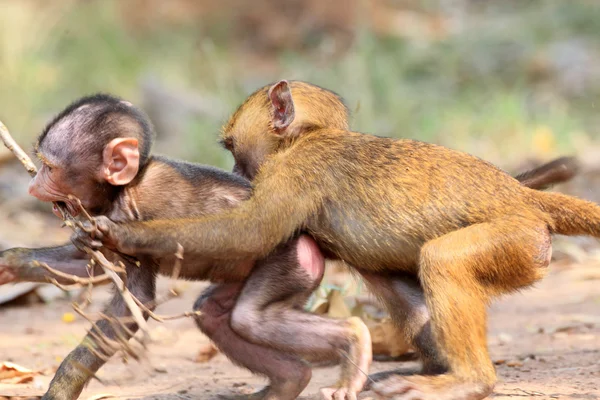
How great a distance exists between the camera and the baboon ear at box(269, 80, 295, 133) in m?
4.68

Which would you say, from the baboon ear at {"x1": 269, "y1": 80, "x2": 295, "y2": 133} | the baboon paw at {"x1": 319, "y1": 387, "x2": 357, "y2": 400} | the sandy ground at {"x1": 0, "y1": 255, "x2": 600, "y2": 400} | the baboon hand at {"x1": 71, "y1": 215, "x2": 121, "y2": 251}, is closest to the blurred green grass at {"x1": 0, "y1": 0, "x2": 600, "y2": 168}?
the sandy ground at {"x1": 0, "y1": 255, "x2": 600, "y2": 400}

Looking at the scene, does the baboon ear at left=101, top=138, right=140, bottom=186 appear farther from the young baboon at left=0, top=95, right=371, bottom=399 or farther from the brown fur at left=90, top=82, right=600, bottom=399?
the brown fur at left=90, top=82, right=600, bottom=399

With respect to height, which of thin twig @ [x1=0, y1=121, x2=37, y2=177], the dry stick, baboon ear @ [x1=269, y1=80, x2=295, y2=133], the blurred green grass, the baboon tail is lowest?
the dry stick

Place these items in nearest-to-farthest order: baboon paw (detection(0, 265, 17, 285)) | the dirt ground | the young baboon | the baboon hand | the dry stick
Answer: the dry stick → the baboon hand → the young baboon → baboon paw (detection(0, 265, 17, 285)) → the dirt ground

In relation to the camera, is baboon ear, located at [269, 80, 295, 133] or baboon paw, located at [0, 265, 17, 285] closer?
baboon paw, located at [0, 265, 17, 285]

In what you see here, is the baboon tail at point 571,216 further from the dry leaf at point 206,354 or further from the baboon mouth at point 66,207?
the dry leaf at point 206,354

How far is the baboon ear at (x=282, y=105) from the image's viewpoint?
4676 millimetres

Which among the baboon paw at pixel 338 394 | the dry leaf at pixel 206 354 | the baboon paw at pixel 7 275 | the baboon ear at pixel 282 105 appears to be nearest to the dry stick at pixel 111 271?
the baboon paw at pixel 7 275

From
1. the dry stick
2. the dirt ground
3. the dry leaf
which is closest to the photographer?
the dry stick

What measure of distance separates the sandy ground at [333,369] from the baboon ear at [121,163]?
2.42 feet

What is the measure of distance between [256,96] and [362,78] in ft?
17.0

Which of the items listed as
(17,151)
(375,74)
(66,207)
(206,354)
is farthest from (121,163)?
(375,74)

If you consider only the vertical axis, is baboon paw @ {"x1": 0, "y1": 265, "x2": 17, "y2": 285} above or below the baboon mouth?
below

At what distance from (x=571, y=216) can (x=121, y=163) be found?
2.05 meters
